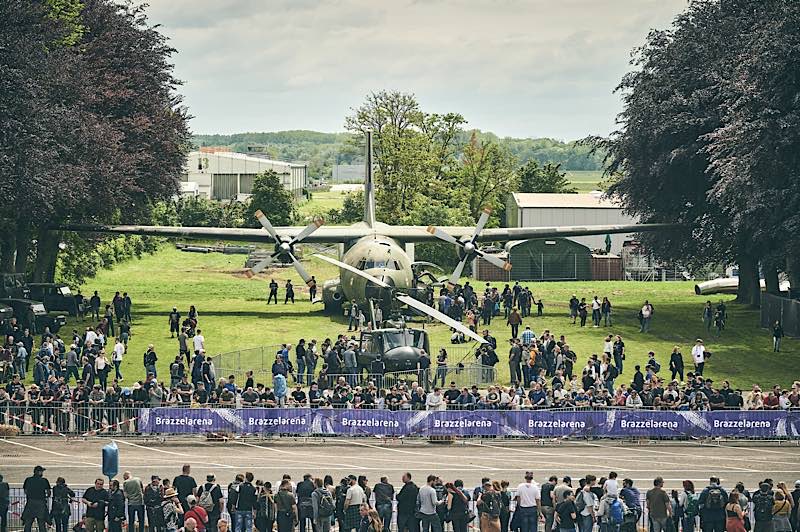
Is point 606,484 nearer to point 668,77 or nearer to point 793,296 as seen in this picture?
point 793,296

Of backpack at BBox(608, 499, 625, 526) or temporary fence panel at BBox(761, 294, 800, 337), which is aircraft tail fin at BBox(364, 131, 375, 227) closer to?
temporary fence panel at BBox(761, 294, 800, 337)

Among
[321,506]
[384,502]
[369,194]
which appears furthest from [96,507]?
[369,194]

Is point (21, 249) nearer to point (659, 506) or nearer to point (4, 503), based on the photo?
point (4, 503)

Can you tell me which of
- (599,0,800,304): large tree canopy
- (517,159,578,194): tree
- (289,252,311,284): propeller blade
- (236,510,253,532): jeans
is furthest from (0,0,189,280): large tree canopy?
A: (517,159,578,194): tree

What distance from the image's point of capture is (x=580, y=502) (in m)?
25.5

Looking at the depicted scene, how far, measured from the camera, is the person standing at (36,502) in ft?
84.3

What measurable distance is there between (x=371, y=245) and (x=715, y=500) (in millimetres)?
29093

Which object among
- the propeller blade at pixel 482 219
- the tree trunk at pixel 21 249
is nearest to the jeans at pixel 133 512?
the propeller blade at pixel 482 219

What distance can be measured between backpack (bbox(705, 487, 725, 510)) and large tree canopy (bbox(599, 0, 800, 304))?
26.1 metres

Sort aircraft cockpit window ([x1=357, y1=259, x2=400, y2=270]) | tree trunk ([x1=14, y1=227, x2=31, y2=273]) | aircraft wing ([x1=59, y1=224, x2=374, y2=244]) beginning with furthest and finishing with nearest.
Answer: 1. aircraft wing ([x1=59, y1=224, x2=374, y2=244])
2. tree trunk ([x1=14, y1=227, x2=31, y2=273])
3. aircraft cockpit window ([x1=357, y1=259, x2=400, y2=270])

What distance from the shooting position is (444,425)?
116 ft

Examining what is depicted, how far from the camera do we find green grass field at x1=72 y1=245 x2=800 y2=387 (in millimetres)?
49469

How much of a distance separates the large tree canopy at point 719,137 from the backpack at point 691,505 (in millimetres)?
26028

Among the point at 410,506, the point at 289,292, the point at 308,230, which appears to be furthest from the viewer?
the point at 289,292
